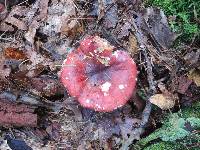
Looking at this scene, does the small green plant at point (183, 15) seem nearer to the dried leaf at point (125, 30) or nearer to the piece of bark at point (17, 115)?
the dried leaf at point (125, 30)

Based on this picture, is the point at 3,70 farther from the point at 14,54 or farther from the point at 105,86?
the point at 105,86

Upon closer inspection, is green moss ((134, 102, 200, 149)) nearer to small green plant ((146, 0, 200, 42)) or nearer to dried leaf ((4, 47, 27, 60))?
small green plant ((146, 0, 200, 42))

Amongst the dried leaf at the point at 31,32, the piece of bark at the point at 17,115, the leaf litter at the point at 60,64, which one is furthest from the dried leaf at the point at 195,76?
the dried leaf at the point at 31,32

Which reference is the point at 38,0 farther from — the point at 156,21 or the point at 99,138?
A: the point at 99,138

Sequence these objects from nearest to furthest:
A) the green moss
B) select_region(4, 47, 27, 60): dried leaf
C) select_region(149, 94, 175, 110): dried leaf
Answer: the green moss → select_region(149, 94, 175, 110): dried leaf → select_region(4, 47, 27, 60): dried leaf

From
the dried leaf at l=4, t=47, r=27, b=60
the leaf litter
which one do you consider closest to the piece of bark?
the leaf litter

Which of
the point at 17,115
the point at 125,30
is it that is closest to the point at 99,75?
the point at 125,30

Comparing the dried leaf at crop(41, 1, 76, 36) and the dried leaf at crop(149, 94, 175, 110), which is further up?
the dried leaf at crop(41, 1, 76, 36)

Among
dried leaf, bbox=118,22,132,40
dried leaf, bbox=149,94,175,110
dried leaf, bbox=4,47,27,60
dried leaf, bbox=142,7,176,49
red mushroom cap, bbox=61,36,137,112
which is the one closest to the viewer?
red mushroom cap, bbox=61,36,137,112
